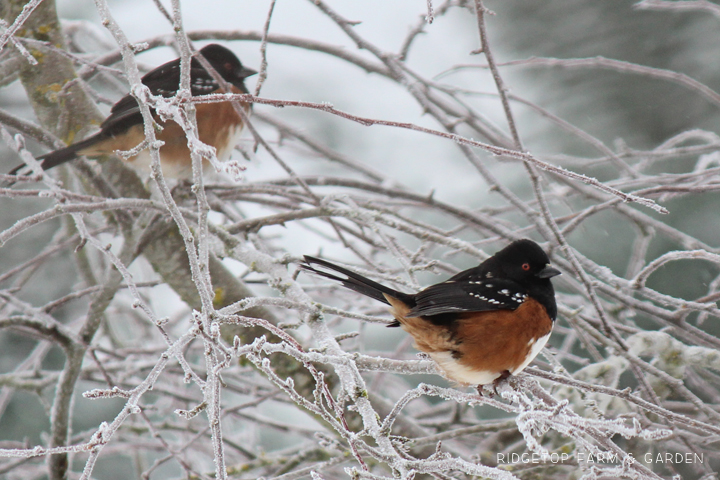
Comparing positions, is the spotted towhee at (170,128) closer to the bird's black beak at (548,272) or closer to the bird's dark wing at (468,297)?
the bird's dark wing at (468,297)

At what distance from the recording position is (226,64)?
3.48 metres

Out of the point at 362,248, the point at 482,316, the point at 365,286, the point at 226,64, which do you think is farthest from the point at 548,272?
the point at 362,248

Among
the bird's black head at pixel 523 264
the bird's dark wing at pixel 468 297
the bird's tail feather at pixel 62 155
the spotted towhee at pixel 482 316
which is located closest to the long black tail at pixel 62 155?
the bird's tail feather at pixel 62 155

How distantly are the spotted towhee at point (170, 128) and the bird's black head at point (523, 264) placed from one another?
1430mm

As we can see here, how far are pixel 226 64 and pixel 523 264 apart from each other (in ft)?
6.59

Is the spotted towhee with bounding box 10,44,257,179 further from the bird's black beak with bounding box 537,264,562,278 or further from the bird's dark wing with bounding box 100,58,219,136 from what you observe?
the bird's black beak with bounding box 537,264,562,278

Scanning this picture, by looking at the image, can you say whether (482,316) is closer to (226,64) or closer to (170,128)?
(170,128)

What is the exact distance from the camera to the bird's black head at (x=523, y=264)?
2.50m

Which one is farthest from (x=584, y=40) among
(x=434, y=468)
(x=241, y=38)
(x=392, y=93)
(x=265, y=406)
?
(x=434, y=468)

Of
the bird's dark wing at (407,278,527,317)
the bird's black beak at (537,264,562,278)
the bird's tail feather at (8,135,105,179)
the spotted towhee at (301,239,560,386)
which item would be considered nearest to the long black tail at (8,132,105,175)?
the bird's tail feather at (8,135,105,179)

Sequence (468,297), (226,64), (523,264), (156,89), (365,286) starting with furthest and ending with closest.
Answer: (226,64), (156,89), (523,264), (468,297), (365,286)

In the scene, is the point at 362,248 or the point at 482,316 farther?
the point at 362,248

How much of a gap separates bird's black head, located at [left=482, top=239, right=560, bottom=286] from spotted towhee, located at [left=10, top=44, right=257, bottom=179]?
143 cm

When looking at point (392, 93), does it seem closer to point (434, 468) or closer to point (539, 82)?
point (539, 82)
